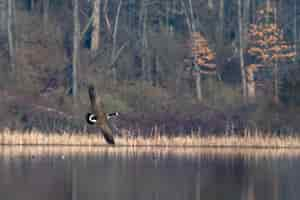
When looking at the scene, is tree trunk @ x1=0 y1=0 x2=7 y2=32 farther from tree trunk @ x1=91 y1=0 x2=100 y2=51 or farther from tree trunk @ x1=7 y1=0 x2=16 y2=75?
tree trunk @ x1=91 y1=0 x2=100 y2=51

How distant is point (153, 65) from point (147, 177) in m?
21.2

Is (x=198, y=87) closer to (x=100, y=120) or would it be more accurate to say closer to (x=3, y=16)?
(x=3, y=16)

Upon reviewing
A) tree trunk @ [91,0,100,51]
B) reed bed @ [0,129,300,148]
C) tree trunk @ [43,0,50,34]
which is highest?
tree trunk @ [43,0,50,34]

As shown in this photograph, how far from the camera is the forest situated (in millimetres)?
44250

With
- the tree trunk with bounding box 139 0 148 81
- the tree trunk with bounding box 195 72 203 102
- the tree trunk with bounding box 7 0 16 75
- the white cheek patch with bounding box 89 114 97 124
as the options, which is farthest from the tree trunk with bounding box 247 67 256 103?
the white cheek patch with bounding box 89 114 97 124

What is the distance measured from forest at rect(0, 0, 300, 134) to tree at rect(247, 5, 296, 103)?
0.08 meters

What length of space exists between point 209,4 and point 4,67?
45.5 ft

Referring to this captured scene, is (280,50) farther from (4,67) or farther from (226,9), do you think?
(4,67)

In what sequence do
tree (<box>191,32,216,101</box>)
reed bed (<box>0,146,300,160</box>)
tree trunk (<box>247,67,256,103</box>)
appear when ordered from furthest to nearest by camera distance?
tree (<box>191,32,216,101</box>)
tree trunk (<box>247,67,256,103</box>)
reed bed (<box>0,146,300,160</box>)

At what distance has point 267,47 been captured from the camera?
1956 inches

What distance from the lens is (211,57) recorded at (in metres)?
50.7

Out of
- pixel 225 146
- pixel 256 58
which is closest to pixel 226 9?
pixel 256 58

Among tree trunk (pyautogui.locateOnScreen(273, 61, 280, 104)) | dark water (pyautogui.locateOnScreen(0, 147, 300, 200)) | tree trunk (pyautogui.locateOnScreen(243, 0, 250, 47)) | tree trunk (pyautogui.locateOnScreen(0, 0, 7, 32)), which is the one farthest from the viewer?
tree trunk (pyautogui.locateOnScreen(243, 0, 250, 47))

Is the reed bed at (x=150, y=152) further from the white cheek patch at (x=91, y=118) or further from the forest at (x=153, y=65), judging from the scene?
the white cheek patch at (x=91, y=118)
